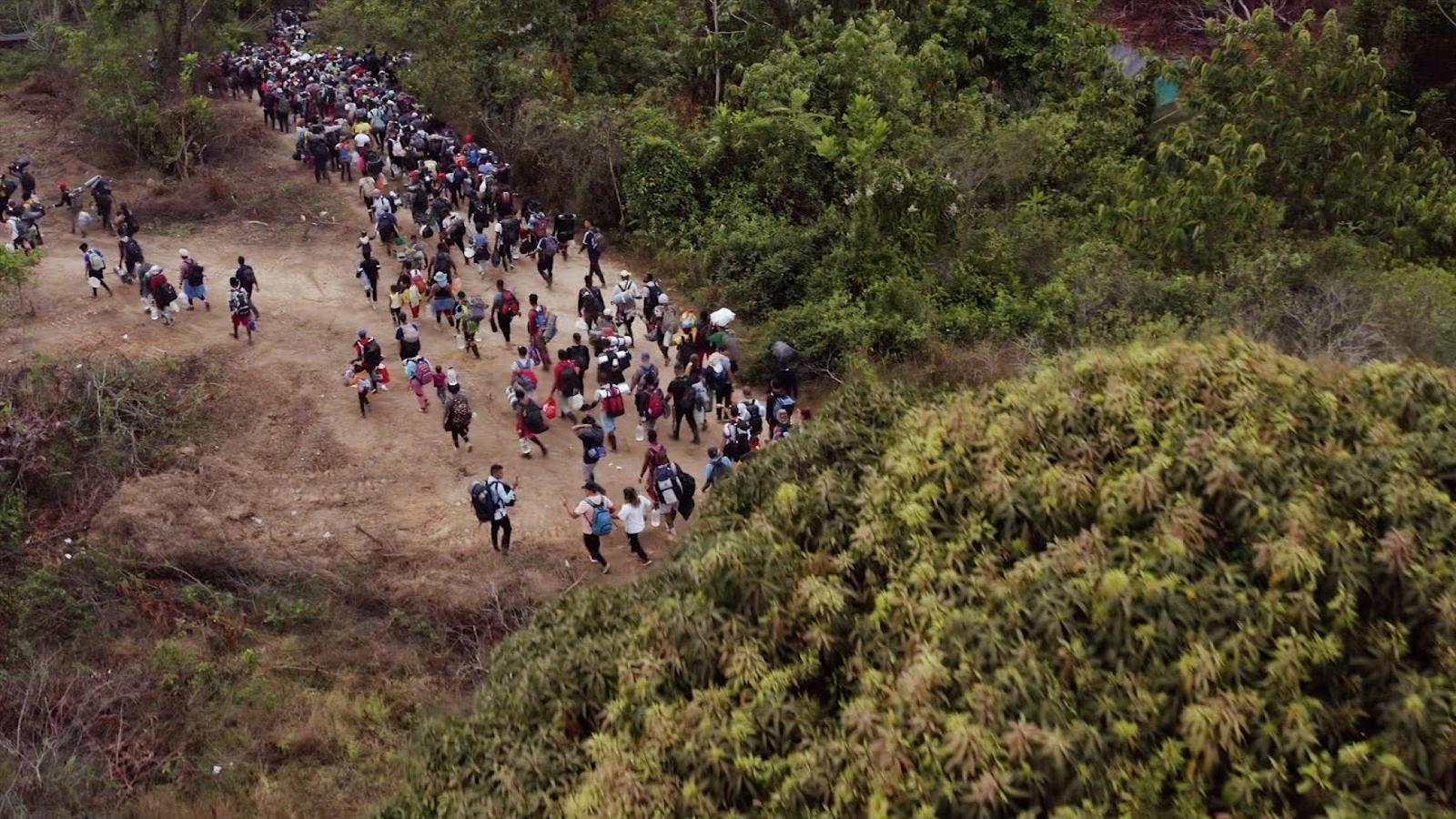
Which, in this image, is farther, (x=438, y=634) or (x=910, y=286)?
(x=910, y=286)

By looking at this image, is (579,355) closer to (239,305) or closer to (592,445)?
(592,445)

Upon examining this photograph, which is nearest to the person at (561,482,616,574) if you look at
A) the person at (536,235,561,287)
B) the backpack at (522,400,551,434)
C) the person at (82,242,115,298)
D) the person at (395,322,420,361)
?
the backpack at (522,400,551,434)

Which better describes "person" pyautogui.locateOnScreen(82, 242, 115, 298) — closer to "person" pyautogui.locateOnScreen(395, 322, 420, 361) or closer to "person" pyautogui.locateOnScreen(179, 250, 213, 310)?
"person" pyautogui.locateOnScreen(179, 250, 213, 310)

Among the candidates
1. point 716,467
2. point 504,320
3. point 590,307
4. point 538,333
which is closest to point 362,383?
point 504,320

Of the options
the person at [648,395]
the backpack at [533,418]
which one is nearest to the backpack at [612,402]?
the person at [648,395]

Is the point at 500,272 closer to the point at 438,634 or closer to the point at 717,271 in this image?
the point at 717,271

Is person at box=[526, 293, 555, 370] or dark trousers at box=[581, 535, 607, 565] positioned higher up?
person at box=[526, 293, 555, 370]

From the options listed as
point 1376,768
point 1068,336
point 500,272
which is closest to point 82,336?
point 500,272
